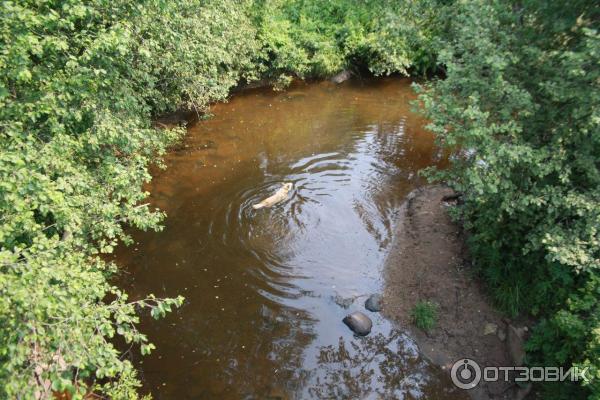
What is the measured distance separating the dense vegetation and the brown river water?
1.43 meters

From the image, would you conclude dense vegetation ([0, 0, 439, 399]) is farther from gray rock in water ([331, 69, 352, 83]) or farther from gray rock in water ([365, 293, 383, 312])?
gray rock in water ([331, 69, 352, 83])

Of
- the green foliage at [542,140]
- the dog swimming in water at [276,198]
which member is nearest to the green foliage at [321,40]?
the dog swimming in water at [276,198]

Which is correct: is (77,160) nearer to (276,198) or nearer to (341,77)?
(276,198)

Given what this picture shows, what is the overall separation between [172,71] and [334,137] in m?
6.60

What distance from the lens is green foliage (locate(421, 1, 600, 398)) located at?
237 inches

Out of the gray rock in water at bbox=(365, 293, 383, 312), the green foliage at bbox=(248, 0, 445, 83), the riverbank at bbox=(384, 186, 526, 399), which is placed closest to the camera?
the riverbank at bbox=(384, 186, 526, 399)

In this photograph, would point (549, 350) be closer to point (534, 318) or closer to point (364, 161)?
point (534, 318)

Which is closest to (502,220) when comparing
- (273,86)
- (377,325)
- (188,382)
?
(377,325)

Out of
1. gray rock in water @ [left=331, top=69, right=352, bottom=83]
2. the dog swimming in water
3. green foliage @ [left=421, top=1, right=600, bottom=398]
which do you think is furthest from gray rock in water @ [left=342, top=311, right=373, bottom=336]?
gray rock in water @ [left=331, top=69, right=352, bottom=83]

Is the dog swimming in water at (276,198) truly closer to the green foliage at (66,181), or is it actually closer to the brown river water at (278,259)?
the brown river water at (278,259)

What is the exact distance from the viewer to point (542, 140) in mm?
6867

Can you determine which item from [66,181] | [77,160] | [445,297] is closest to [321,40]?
[445,297]

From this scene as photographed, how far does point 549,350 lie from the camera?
6.72 metres

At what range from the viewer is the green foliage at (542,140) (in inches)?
237
